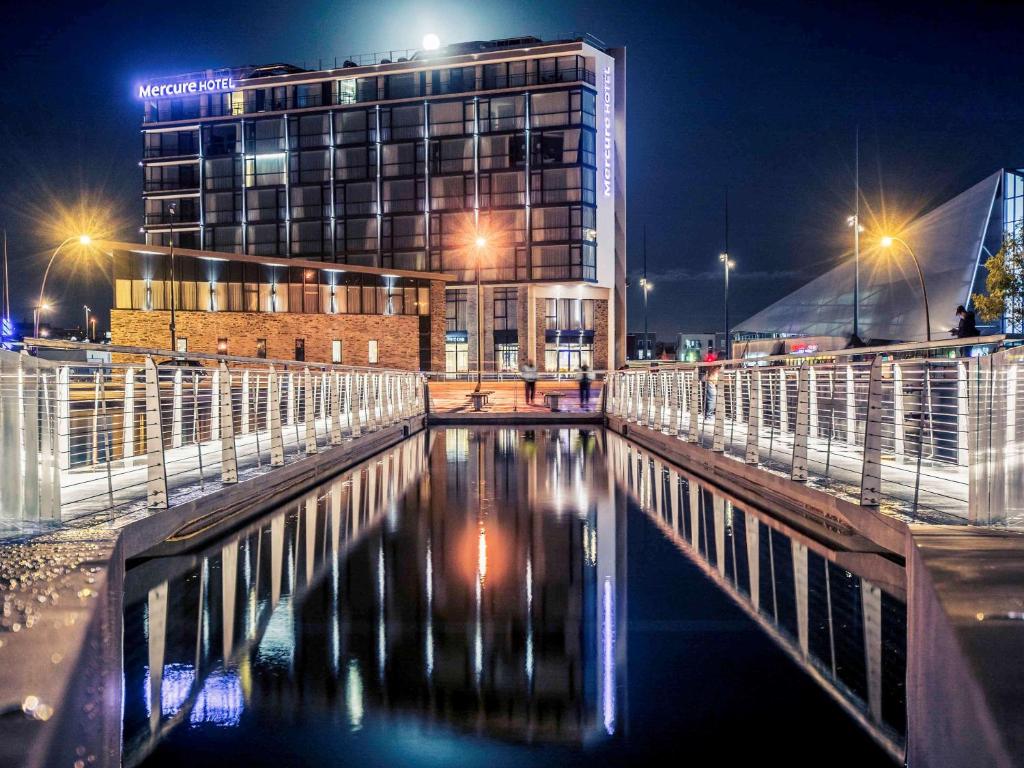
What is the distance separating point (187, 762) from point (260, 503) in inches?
259

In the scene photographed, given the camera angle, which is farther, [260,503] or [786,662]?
[260,503]

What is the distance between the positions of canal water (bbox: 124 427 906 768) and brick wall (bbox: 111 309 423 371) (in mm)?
47107

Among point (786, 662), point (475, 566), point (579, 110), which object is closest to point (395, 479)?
point (475, 566)

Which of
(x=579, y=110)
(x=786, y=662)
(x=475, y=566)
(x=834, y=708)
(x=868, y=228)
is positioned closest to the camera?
(x=834, y=708)

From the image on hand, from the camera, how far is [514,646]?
15.0ft

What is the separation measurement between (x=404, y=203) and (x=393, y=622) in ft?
198

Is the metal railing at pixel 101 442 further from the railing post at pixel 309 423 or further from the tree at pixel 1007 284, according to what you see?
the tree at pixel 1007 284

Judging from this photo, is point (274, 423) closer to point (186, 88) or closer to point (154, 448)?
point (154, 448)

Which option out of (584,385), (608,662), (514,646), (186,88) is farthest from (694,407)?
(186,88)

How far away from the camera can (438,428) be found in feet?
85.8

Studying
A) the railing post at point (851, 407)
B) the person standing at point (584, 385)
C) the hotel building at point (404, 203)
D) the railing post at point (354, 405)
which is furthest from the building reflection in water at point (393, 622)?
the hotel building at point (404, 203)

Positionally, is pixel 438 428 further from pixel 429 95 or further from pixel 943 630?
pixel 429 95

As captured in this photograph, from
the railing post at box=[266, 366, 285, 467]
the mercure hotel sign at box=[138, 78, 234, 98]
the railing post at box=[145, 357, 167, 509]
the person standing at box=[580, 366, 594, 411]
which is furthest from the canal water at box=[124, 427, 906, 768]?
the mercure hotel sign at box=[138, 78, 234, 98]

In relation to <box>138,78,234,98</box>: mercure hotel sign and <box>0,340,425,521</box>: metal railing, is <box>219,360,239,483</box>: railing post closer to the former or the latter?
<box>0,340,425,521</box>: metal railing
